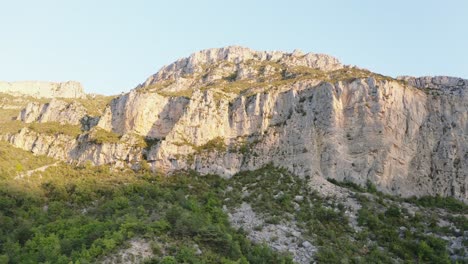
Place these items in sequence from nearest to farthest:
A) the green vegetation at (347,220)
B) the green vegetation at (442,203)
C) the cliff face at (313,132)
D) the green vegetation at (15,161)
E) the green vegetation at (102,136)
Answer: the green vegetation at (347,220) → the green vegetation at (442,203) → the green vegetation at (15,161) → the cliff face at (313,132) → the green vegetation at (102,136)

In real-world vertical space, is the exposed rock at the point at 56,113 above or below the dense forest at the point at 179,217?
above

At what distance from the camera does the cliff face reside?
59312mm

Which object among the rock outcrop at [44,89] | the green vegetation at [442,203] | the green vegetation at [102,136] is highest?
the rock outcrop at [44,89]

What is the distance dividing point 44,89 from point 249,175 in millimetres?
107537

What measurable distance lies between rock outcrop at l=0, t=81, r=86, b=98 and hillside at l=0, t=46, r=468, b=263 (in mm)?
47201

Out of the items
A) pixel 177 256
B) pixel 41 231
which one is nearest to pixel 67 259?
pixel 177 256

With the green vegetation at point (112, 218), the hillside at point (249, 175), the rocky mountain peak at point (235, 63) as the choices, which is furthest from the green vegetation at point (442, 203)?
the rocky mountain peak at point (235, 63)

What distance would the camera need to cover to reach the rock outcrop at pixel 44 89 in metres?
133

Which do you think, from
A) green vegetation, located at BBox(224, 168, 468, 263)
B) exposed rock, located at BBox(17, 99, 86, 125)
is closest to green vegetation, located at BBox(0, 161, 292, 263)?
green vegetation, located at BBox(224, 168, 468, 263)

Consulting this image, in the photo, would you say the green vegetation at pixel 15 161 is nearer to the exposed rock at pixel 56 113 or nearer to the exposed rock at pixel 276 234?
the exposed rock at pixel 56 113

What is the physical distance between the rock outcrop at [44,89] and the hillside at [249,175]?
4720cm

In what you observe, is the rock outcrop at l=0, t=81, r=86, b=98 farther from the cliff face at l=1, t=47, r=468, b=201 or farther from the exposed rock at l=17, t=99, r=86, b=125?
the cliff face at l=1, t=47, r=468, b=201

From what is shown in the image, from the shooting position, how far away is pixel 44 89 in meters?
142

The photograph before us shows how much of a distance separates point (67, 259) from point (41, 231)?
13.4 metres
